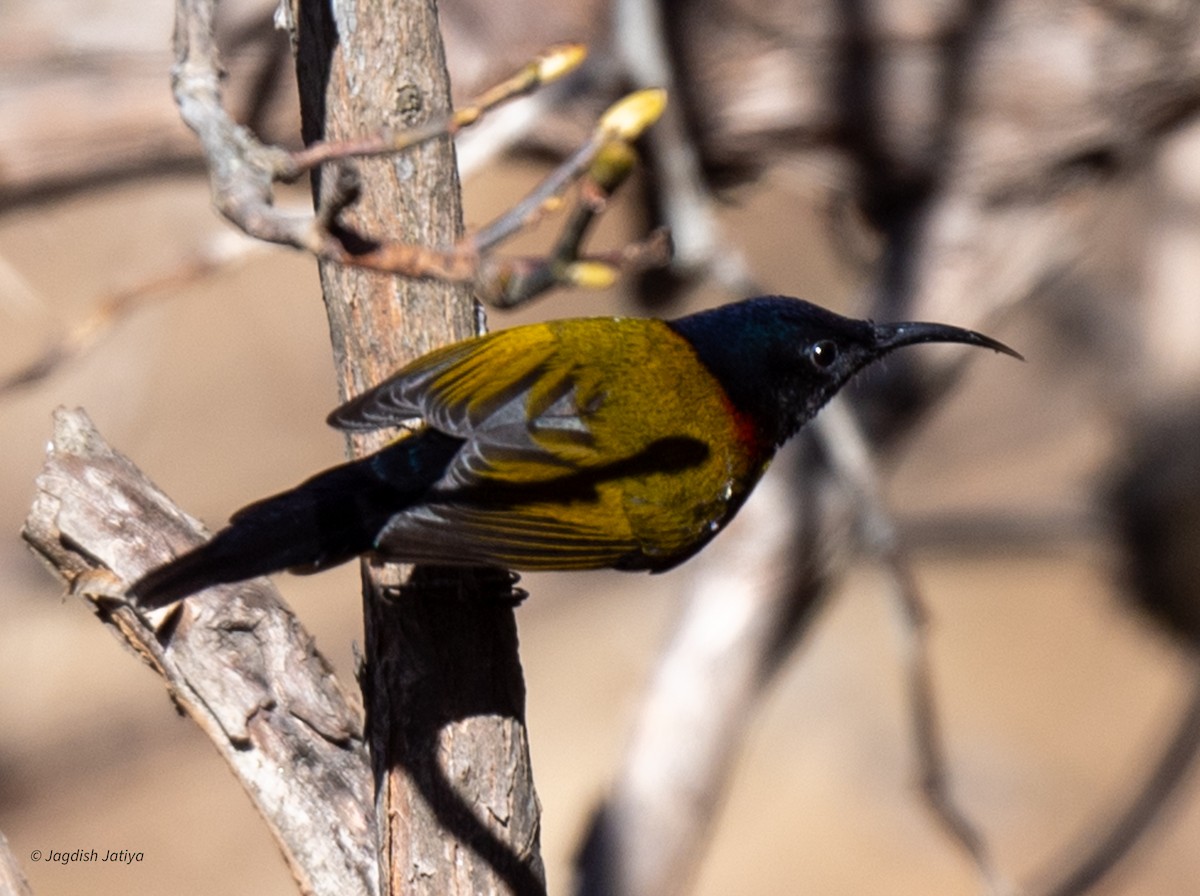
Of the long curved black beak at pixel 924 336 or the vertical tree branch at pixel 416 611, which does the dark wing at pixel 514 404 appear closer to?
the vertical tree branch at pixel 416 611

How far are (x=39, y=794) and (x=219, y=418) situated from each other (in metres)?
2.08

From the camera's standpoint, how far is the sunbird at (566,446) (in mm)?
2092

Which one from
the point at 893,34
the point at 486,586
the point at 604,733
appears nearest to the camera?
the point at 486,586

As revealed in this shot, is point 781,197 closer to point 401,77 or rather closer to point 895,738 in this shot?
point 895,738

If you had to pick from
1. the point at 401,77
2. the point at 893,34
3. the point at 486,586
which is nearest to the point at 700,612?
the point at 893,34

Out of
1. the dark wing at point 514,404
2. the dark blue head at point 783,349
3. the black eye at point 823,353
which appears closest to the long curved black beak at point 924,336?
the dark blue head at point 783,349

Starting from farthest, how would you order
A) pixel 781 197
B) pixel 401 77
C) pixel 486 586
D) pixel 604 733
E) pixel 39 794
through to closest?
pixel 781 197
pixel 604 733
pixel 39 794
pixel 486 586
pixel 401 77

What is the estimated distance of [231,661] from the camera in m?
2.18

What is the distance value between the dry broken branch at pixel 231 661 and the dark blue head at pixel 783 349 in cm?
115

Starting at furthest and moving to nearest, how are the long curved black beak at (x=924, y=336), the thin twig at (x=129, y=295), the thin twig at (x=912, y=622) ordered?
the thin twig at (x=912, y=622) < the long curved black beak at (x=924, y=336) < the thin twig at (x=129, y=295)

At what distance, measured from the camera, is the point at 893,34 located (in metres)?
4.34

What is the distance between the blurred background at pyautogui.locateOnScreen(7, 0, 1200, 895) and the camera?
4.29 meters

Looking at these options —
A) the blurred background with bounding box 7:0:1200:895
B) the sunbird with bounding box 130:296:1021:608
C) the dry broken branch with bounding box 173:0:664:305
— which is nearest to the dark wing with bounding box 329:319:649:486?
the sunbird with bounding box 130:296:1021:608

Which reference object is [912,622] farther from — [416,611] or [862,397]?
[416,611]
